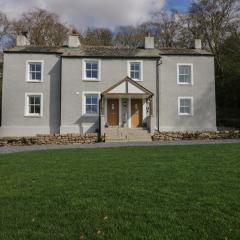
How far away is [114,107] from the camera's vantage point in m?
30.8

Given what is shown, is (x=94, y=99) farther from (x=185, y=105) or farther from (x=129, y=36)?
(x=129, y=36)

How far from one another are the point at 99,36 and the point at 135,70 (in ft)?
82.7

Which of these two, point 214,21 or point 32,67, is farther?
point 214,21

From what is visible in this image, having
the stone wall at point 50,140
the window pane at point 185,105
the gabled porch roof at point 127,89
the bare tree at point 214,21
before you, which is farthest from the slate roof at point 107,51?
the bare tree at point 214,21

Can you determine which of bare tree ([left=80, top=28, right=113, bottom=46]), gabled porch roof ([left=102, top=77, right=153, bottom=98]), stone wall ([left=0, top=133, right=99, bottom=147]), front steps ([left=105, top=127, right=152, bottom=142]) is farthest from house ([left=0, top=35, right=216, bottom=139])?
bare tree ([left=80, top=28, right=113, bottom=46])

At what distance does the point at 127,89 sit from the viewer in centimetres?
2925

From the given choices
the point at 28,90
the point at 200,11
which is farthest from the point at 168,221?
the point at 200,11

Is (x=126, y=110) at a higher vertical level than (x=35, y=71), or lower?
lower

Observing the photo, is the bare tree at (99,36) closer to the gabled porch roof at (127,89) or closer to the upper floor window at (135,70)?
the upper floor window at (135,70)

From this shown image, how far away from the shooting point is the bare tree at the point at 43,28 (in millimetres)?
50750

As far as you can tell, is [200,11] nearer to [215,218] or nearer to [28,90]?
[28,90]

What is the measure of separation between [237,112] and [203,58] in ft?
41.9

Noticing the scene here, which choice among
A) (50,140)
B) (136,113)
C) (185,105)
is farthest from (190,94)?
(50,140)

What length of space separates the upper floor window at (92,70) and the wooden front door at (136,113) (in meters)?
3.71
